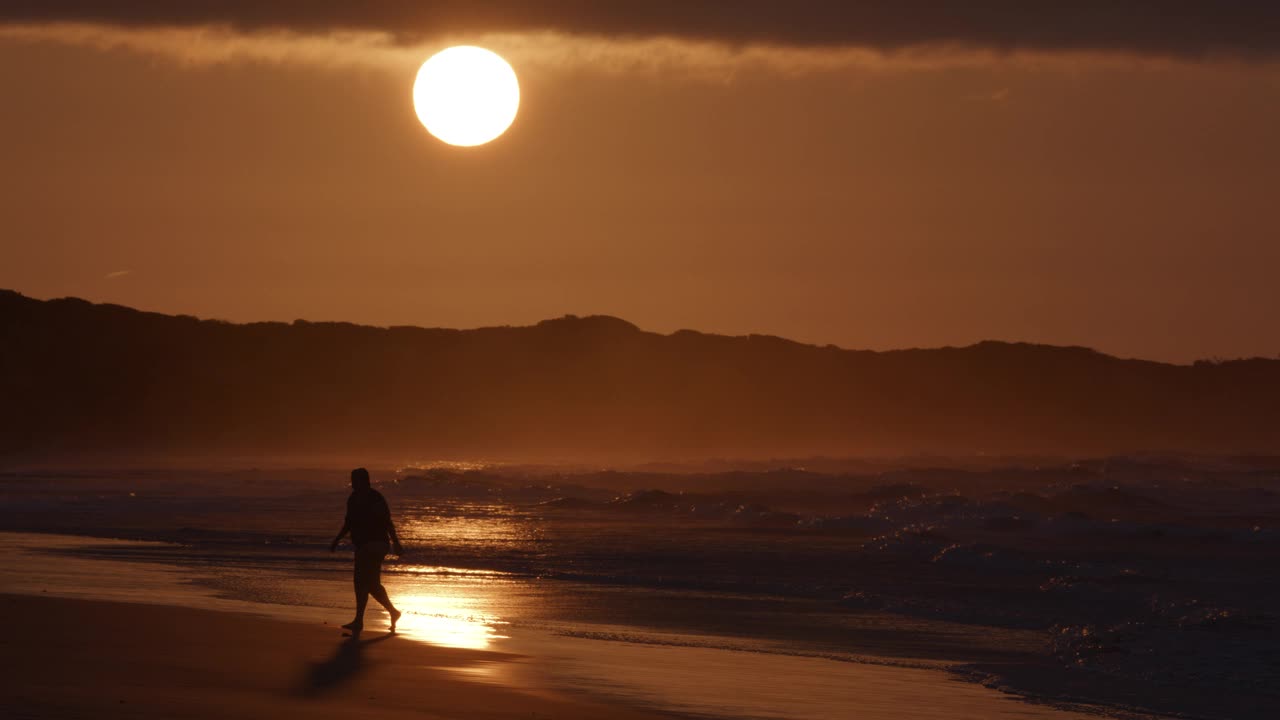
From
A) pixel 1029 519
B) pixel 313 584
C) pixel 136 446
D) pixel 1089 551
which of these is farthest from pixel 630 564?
pixel 136 446

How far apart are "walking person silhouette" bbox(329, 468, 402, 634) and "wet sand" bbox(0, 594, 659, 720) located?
1.86ft

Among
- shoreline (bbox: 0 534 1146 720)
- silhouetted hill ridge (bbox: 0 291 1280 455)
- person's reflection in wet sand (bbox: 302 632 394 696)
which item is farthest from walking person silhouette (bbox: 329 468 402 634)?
silhouetted hill ridge (bbox: 0 291 1280 455)

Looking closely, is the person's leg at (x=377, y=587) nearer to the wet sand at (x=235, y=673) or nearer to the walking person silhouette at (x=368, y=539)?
the walking person silhouette at (x=368, y=539)

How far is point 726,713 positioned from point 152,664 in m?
4.58

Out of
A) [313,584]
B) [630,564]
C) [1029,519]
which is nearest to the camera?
[313,584]

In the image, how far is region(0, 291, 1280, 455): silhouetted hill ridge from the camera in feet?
397

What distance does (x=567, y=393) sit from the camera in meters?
139

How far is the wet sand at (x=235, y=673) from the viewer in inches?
458

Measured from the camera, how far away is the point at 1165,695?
13594 millimetres

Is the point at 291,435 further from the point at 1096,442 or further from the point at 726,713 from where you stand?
the point at 726,713

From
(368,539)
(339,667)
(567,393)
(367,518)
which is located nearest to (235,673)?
(339,667)

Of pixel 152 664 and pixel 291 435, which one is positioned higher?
pixel 291 435

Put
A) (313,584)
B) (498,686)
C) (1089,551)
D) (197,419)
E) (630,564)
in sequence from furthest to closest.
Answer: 1. (197,419)
2. (1089,551)
3. (630,564)
4. (313,584)
5. (498,686)

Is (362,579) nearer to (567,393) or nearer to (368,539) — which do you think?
(368,539)
